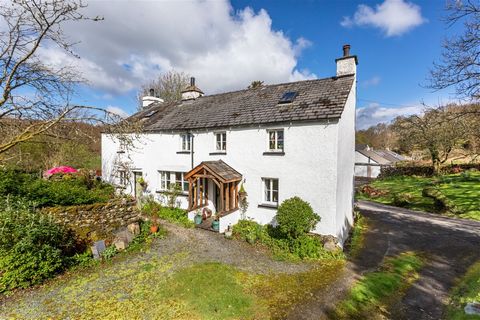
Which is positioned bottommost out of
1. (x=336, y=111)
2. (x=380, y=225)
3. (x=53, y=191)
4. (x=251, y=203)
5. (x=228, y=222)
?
(x=380, y=225)

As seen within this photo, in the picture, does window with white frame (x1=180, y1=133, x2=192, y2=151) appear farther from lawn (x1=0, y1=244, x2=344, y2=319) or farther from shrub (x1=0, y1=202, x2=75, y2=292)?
shrub (x1=0, y1=202, x2=75, y2=292)

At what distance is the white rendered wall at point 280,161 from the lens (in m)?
10.7

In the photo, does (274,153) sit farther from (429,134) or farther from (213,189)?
(429,134)

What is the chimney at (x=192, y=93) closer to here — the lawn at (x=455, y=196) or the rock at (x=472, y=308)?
the rock at (x=472, y=308)

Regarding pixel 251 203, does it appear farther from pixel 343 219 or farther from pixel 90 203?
pixel 90 203

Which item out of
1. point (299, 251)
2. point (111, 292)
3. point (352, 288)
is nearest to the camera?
point (111, 292)

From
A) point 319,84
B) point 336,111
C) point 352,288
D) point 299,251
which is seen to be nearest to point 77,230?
point 299,251

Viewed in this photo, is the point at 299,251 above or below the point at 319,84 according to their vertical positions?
below

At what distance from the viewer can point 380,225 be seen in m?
14.8

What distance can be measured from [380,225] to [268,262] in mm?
9452

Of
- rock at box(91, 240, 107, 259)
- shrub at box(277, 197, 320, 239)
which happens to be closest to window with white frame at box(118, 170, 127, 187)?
rock at box(91, 240, 107, 259)

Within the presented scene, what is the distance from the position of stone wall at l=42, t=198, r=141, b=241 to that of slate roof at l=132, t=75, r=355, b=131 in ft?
21.5

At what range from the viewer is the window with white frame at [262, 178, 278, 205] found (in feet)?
41.1

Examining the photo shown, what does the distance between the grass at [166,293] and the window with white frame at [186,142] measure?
816 centimetres
